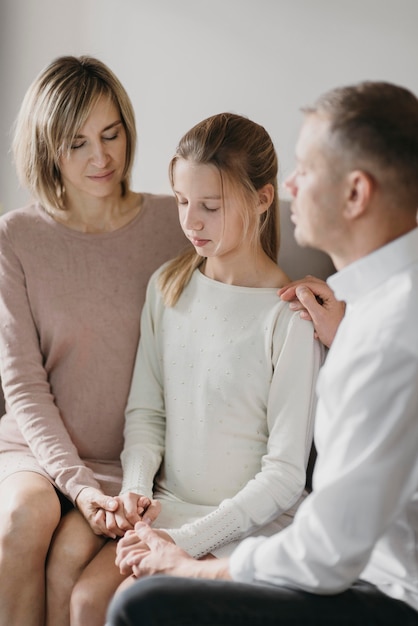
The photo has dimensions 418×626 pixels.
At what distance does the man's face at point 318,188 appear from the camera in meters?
1.21

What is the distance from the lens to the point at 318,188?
4.00 ft

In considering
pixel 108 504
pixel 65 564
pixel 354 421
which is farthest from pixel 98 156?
pixel 354 421

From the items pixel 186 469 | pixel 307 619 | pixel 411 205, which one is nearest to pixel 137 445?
pixel 186 469

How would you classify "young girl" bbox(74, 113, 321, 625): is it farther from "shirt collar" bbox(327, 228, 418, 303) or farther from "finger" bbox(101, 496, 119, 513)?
"shirt collar" bbox(327, 228, 418, 303)

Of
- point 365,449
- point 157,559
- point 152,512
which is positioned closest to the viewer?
point 365,449

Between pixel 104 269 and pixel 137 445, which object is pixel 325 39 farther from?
pixel 137 445

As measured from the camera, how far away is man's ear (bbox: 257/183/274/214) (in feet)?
5.60

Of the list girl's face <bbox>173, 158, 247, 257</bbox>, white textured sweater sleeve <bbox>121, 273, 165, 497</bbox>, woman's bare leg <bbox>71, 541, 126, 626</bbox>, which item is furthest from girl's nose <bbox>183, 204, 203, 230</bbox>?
woman's bare leg <bbox>71, 541, 126, 626</bbox>

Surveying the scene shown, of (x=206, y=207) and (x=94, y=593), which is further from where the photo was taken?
(x=206, y=207)

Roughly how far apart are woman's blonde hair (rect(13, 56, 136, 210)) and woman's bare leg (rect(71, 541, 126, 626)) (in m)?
0.77

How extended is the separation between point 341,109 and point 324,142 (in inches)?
1.9

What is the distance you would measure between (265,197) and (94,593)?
0.79m

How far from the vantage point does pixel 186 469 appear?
5.74 ft

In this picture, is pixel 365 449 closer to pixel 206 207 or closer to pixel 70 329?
pixel 206 207
